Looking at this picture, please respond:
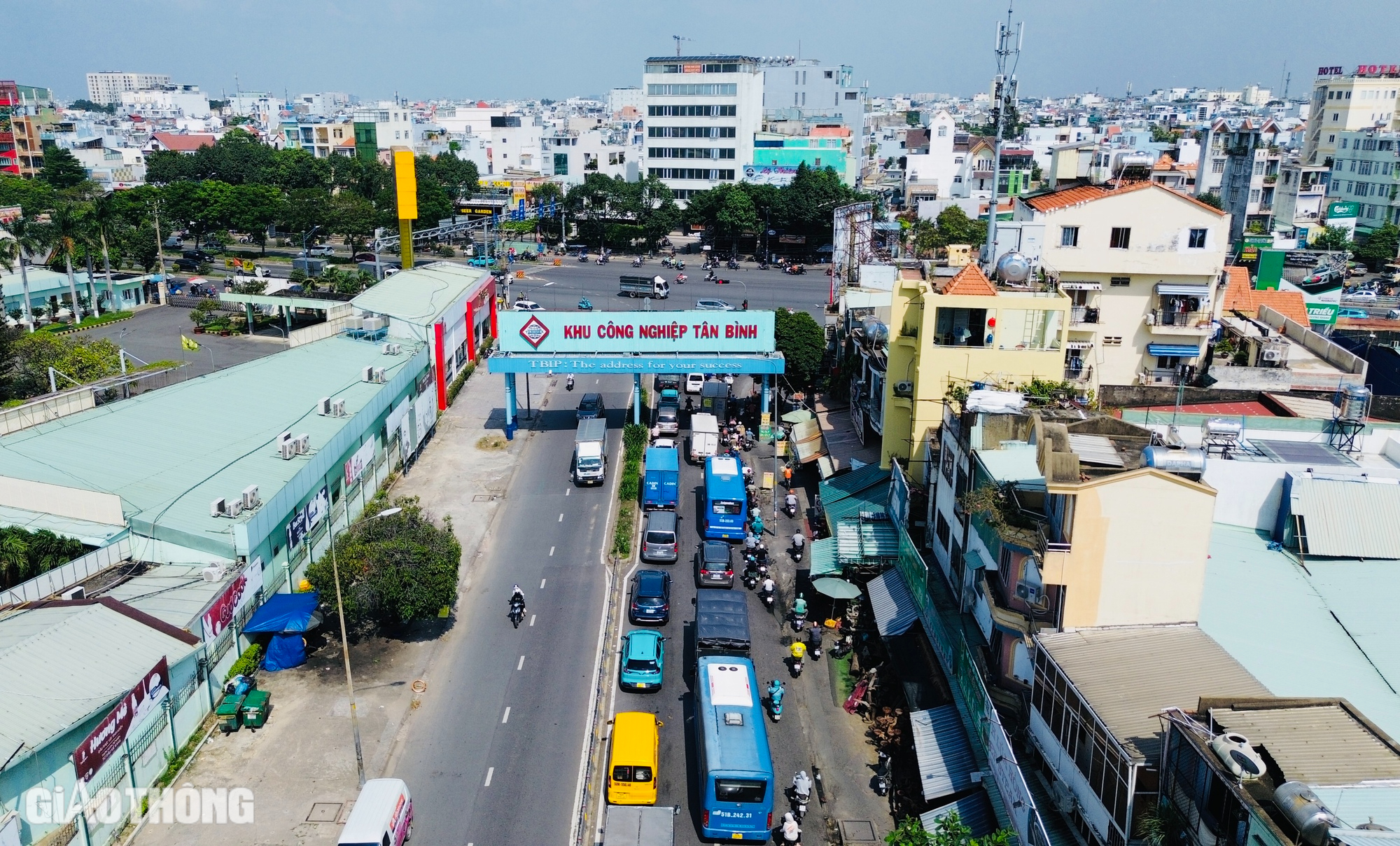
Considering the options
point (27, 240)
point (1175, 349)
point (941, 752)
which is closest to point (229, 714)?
point (941, 752)

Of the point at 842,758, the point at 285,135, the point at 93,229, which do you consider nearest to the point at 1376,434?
the point at 842,758

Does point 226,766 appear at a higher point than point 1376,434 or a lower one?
lower

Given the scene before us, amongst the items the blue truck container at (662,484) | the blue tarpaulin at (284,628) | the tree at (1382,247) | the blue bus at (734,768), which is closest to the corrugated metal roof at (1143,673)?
the blue bus at (734,768)

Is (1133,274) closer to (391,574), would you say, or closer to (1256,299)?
(1256,299)

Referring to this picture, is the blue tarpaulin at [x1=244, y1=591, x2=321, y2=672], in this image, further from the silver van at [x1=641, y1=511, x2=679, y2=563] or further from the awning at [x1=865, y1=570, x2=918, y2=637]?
the awning at [x1=865, y1=570, x2=918, y2=637]

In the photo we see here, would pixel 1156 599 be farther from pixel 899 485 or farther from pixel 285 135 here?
pixel 285 135

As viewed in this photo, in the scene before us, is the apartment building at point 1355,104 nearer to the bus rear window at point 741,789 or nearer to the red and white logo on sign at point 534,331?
the red and white logo on sign at point 534,331

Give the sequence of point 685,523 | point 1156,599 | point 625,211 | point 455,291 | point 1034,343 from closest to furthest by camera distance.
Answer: point 1156,599, point 1034,343, point 685,523, point 455,291, point 625,211

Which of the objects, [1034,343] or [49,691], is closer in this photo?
[49,691]
